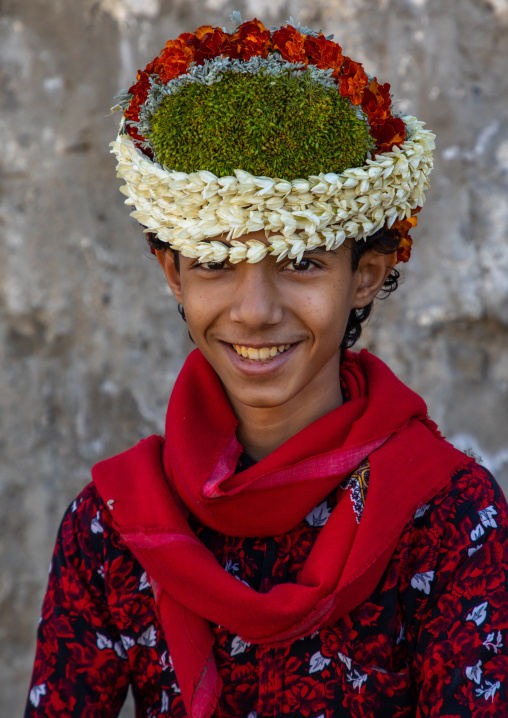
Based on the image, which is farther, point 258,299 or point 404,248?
point 404,248

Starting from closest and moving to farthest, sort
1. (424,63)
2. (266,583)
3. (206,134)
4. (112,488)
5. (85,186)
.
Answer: (206,134) < (266,583) < (112,488) < (424,63) < (85,186)

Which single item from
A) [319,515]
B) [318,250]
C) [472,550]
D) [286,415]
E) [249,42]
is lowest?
[472,550]

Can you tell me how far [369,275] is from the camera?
179 cm

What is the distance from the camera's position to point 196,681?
1590 millimetres

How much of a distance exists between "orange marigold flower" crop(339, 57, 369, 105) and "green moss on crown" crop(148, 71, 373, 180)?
0.05ft

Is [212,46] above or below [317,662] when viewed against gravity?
above

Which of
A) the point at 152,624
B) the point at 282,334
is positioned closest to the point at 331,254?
the point at 282,334

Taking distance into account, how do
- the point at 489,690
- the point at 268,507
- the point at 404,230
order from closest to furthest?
the point at 489,690
the point at 268,507
the point at 404,230

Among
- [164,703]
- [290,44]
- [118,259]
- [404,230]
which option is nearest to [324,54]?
[290,44]

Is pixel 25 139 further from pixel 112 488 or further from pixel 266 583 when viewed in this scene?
pixel 266 583

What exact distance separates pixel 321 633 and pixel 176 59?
1171 mm

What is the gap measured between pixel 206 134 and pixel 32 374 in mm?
1705

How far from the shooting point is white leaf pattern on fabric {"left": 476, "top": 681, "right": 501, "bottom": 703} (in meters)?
1.44

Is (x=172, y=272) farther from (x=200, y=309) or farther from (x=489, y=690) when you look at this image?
(x=489, y=690)
